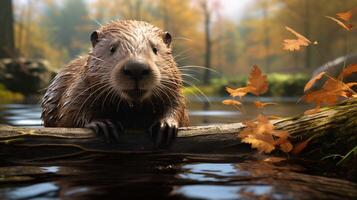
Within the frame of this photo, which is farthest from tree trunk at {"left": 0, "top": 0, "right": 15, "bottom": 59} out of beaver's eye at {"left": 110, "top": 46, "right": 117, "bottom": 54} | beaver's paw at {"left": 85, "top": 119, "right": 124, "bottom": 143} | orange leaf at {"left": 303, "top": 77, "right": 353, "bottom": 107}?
orange leaf at {"left": 303, "top": 77, "right": 353, "bottom": 107}

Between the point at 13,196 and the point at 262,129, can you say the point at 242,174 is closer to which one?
the point at 262,129

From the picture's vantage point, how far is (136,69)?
3.31 metres

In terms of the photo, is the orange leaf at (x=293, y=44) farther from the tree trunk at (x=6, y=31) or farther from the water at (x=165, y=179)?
the tree trunk at (x=6, y=31)

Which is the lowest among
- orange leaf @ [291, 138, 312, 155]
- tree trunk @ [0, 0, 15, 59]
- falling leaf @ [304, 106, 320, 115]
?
orange leaf @ [291, 138, 312, 155]

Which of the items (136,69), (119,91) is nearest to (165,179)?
(136,69)

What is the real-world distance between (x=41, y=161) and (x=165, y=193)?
1229 mm

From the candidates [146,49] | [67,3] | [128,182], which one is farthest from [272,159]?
[67,3]

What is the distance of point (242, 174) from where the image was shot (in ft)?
8.72

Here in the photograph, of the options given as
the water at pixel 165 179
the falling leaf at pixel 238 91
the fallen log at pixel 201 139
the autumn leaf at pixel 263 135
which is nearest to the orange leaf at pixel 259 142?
the autumn leaf at pixel 263 135

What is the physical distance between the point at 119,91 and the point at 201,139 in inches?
29.1

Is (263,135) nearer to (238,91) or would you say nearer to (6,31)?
(238,91)

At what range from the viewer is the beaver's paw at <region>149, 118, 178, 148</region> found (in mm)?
3225

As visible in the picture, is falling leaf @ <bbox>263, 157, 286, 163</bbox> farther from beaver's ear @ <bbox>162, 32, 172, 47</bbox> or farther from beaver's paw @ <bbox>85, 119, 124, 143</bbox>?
beaver's ear @ <bbox>162, 32, 172, 47</bbox>

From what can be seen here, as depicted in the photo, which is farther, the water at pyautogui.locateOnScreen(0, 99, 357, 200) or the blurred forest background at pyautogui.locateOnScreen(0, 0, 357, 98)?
the blurred forest background at pyautogui.locateOnScreen(0, 0, 357, 98)
